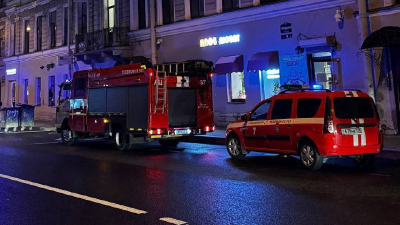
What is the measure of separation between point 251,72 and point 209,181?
36.6 feet

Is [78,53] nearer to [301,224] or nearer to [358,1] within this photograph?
[358,1]

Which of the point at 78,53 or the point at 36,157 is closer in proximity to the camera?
the point at 36,157

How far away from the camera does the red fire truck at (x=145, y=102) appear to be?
12023 millimetres

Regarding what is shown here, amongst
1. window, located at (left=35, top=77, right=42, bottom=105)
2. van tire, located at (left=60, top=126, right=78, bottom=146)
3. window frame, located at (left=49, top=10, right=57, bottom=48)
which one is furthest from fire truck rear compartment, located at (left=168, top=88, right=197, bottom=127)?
window, located at (left=35, top=77, right=42, bottom=105)

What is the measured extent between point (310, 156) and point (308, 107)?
113 cm

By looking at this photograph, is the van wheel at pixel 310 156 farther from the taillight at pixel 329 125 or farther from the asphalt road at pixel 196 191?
the taillight at pixel 329 125

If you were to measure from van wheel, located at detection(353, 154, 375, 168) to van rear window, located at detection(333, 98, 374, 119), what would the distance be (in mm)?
1044

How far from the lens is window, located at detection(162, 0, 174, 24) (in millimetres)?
21380

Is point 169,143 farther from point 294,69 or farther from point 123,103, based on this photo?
point 294,69

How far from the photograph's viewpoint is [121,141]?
13039mm

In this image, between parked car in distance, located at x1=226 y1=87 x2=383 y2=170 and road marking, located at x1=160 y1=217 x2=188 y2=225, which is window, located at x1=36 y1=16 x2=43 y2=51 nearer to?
parked car in distance, located at x1=226 y1=87 x2=383 y2=170

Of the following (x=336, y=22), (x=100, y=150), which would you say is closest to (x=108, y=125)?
(x=100, y=150)

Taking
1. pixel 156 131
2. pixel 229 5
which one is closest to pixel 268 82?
pixel 229 5

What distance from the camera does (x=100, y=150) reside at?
13.2 m
